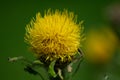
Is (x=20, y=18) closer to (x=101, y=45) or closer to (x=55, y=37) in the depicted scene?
(x=101, y=45)

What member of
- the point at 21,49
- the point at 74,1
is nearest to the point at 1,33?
the point at 21,49

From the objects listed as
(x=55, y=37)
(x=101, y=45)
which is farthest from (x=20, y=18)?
(x=55, y=37)

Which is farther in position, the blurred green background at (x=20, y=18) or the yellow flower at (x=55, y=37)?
the blurred green background at (x=20, y=18)

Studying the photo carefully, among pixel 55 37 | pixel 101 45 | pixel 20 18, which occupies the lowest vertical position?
pixel 101 45

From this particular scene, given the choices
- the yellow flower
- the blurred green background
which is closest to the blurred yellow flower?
the yellow flower

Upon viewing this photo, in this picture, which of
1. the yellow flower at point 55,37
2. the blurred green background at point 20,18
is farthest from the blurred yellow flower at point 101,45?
the blurred green background at point 20,18

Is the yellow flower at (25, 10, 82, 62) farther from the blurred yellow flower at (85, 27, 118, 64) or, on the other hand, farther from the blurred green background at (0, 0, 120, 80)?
the blurred green background at (0, 0, 120, 80)

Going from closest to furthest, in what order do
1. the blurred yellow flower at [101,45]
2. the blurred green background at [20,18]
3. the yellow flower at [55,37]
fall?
1. the yellow flower at [55,37]
2. the blurred yellow flower at [101,45]
3. the blurred green background at [20,18]

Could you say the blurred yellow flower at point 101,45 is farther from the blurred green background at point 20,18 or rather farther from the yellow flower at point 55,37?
the blurred green background at point 20,18

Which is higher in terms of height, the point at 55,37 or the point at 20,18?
the point at 20,18
